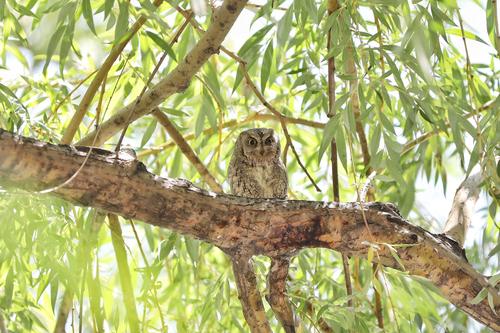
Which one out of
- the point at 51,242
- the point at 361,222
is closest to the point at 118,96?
the point at 51,242

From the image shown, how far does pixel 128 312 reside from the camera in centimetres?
180

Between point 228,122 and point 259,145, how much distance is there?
0.95ft

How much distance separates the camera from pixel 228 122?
2936 millimetres

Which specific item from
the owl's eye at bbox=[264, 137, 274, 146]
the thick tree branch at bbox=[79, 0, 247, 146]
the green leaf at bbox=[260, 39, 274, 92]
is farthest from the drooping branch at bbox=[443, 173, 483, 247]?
the owl's eye at bbox=[264, 137, 274, 146]

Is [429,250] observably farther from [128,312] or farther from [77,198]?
[77,198]

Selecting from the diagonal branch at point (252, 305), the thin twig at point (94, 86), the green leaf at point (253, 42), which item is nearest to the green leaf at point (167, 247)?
the diagonal branch at point (252, 305)

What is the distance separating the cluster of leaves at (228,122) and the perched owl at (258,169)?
0.29ft

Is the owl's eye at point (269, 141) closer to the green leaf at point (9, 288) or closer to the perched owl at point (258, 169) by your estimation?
the perched owl at point (258, 169)

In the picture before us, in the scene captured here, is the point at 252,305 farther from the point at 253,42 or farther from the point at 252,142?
the point at 252,142

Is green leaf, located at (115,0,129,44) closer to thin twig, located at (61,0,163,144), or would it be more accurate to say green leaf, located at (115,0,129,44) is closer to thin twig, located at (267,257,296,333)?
thin twig, located at (61,0,163,144)

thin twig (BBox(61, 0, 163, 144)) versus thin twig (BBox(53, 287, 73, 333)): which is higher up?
thin twig (BBox(61, 0, 163, 144))

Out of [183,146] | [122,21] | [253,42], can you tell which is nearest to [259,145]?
[183,146]

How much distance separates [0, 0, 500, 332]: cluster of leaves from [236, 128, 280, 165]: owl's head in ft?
0.27

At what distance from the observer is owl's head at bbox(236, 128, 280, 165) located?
3145 mm
